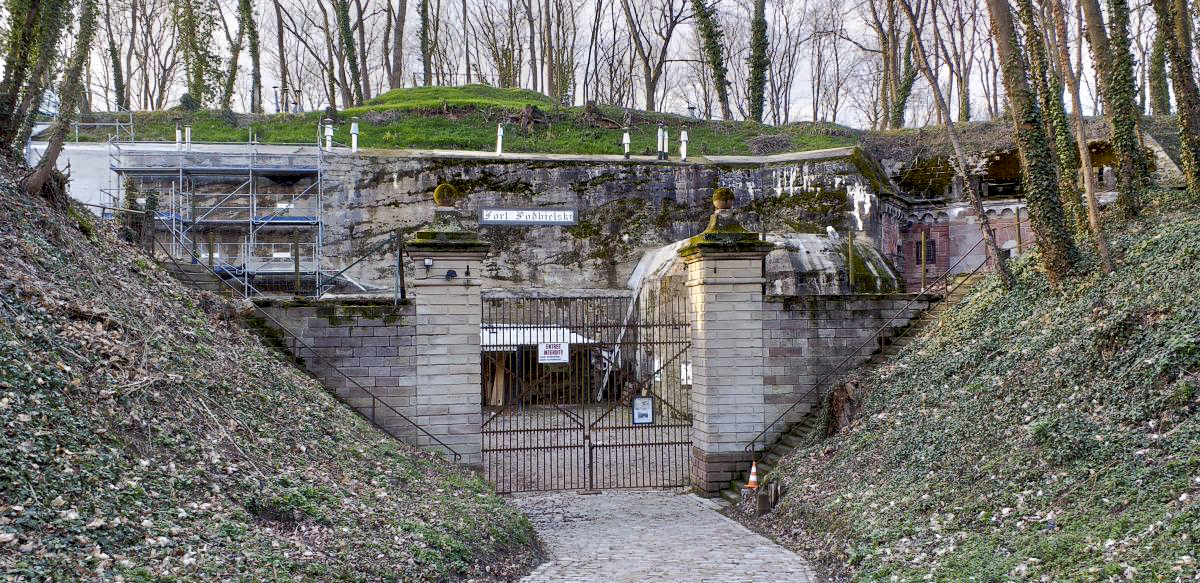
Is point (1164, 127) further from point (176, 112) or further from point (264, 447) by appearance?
point (176, 112)

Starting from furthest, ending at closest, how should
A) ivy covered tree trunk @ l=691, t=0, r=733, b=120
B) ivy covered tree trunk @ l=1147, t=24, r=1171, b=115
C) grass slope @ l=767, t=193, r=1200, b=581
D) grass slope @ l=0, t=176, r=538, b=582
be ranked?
1. ivy covered tree trunk @ l=691, t=0, r=733, b=120
2. ivy covered tree trunk @ l=1147, t=24, r=1171, b=115
3. grass slope @ l=767, t=193, r=1200, b=581
4. grass slope @ l=0, t=176, r=538, b=582

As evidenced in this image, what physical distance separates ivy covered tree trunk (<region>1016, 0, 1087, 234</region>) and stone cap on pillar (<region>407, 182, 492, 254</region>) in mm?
7999

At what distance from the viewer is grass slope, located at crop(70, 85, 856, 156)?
2566 cm

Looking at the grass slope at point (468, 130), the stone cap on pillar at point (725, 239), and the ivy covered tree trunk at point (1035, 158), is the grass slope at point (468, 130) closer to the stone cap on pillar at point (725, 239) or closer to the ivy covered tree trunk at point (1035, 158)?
the stone cap on pillar at point (725, 239)

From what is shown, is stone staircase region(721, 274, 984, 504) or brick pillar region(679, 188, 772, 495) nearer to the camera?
stone staircase region(721, 274, 984, 504)

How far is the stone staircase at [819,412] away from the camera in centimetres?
1176

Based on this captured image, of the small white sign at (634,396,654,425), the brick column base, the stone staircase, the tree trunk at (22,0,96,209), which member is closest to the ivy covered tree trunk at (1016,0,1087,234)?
the stone staircase

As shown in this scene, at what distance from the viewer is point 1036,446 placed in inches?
292

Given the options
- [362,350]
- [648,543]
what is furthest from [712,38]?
[648,543]

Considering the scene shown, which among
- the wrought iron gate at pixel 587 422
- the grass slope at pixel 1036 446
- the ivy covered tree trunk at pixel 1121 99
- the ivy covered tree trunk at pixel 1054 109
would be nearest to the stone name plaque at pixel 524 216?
the wrought iron gate at pixel 587 422

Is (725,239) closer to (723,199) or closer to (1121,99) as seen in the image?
(723,199)

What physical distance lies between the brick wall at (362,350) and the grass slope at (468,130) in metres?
14.5

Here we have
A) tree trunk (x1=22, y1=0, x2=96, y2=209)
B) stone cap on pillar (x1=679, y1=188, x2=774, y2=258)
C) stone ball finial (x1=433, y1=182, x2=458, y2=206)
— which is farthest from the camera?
stone cap on pillar (x1=679, y1=188, x2=774, y2=258)

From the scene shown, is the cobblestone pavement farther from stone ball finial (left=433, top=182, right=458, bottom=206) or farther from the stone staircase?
stone ball finial (left=433, top=182, right=458, bottom=206)
